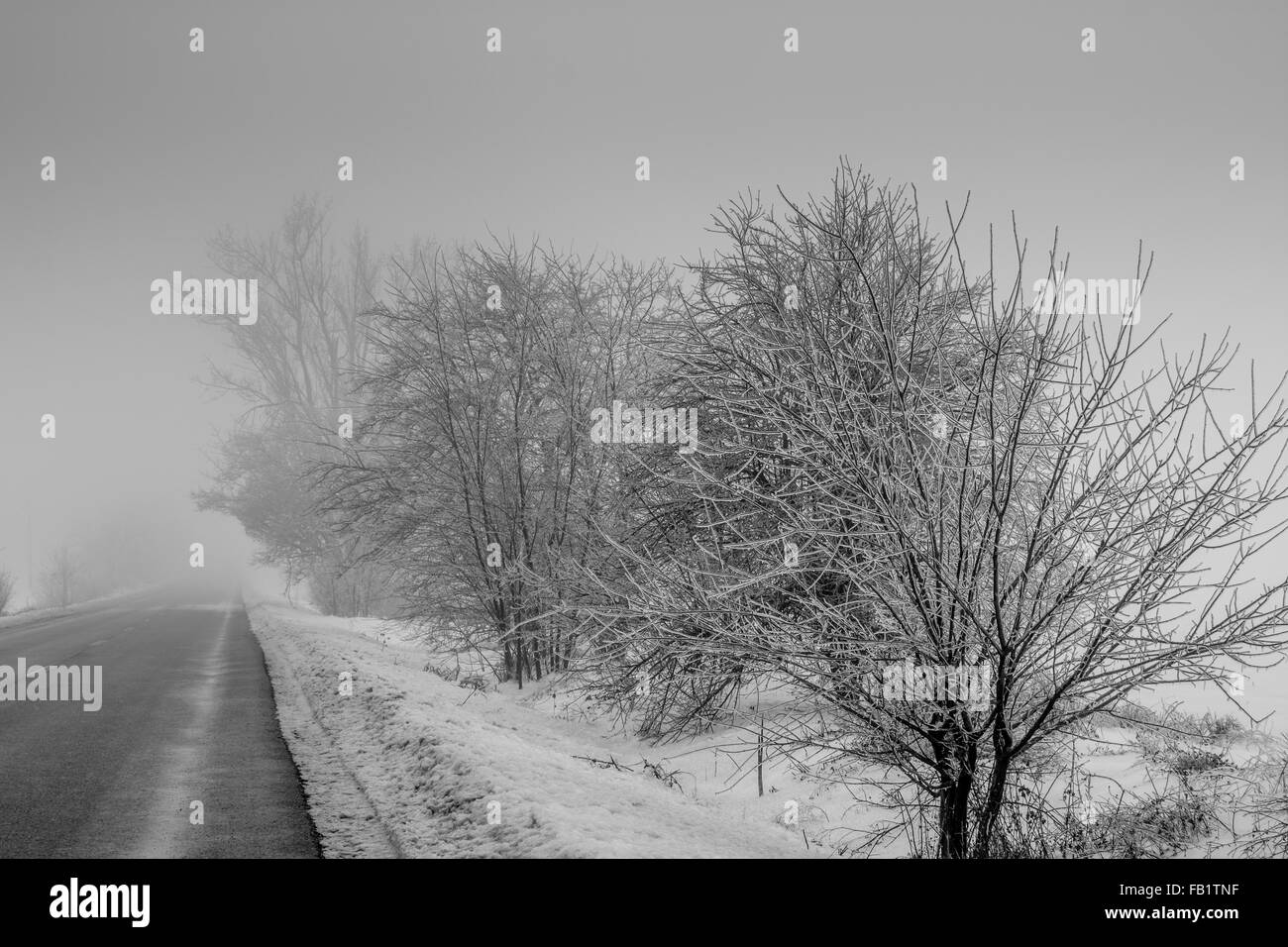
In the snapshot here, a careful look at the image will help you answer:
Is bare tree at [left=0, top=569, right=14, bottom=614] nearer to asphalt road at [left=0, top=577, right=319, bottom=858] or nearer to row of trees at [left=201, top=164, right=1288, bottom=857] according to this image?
asphalt road at [left=0, top=577, right=319, bottom=858]

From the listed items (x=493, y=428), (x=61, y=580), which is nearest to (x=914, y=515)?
(x=493, y=428)

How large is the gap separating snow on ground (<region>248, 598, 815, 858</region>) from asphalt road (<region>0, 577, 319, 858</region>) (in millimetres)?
289

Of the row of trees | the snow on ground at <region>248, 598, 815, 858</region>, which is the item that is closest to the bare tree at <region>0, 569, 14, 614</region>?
the snow on ground at <region>248, 598, 815, 858</region>

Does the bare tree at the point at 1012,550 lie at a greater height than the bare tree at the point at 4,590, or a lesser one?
greater

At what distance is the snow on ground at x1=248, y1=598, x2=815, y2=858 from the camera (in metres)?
4.50

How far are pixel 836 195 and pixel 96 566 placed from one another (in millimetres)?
97786

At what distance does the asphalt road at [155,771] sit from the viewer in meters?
4.62

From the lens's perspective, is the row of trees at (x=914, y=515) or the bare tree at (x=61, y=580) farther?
the bare tree at (x=61, y=580)

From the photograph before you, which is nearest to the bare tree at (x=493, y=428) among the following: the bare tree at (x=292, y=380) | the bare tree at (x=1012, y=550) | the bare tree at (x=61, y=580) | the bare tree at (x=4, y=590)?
the bare tree at (x=1012, y=550)

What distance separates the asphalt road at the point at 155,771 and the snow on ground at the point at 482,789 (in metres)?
0.29

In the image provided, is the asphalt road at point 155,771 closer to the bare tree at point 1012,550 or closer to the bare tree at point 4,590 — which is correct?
the bare tree at point 1012,550
